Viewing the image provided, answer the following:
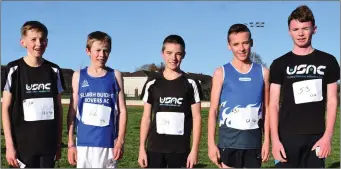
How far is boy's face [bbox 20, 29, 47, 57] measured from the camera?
16.9ft

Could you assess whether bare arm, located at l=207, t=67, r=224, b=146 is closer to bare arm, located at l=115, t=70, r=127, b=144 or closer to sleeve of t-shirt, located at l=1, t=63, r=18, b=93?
bare arm, located at l=115, t=70, r=127, b=144

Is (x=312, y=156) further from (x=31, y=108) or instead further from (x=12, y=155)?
(x=12, y=155)

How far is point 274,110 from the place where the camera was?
4727 millimetres

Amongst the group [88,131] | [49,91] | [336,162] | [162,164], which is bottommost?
[336,162]

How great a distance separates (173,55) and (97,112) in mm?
1060

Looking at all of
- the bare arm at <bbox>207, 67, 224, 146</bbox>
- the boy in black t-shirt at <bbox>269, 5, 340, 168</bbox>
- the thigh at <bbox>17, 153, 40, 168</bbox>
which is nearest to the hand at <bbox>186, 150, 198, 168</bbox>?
the bare arm at <bbox>207, 67, 224, 146</bbox>

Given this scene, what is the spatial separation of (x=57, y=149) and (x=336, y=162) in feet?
23.0

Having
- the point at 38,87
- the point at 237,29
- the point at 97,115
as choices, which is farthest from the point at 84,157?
the point at 237,29

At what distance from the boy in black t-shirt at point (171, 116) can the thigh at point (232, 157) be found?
0.35 metres

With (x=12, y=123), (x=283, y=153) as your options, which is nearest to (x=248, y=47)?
(x=283, y=153)

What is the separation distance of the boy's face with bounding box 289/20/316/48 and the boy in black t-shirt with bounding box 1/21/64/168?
272 centimetres

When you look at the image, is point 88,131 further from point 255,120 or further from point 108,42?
point 255,120

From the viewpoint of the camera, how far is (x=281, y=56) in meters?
4.95

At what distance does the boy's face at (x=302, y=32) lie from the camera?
187 inches
